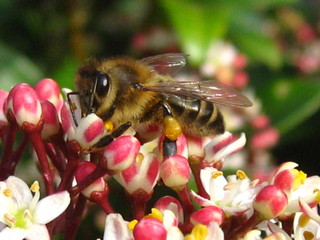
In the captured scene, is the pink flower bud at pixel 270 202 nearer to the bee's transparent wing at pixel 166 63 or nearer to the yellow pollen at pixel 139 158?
the yellow pollen at pixel 139 158

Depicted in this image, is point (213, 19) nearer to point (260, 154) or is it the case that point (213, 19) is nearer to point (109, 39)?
point (260, 154)

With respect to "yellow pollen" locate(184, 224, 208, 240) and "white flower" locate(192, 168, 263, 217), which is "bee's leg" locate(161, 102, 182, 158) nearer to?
"white flower" locate(192, 168, 263, 217)

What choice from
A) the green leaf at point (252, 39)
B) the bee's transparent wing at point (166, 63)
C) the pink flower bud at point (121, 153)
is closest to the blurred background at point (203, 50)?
the green leaf at point (252, 39)

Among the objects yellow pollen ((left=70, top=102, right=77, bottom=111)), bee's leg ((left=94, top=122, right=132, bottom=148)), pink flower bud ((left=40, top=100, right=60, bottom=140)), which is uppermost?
yellow pollen ((left=70, top=102, right=77, bottom=111))

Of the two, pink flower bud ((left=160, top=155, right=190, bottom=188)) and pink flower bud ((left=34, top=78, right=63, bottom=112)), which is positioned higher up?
pink flower bud ((left=34, top=78, right=63, bottom=112))

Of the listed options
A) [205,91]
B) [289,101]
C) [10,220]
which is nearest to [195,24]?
[289,101]

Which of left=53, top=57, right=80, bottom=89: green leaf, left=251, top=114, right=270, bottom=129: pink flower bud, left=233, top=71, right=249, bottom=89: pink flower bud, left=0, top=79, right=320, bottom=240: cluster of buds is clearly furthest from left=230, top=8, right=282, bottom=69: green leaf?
left=0, top=79, right=320, bottom=240: cluster of buds

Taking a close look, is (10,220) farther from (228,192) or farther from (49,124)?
(228,192)

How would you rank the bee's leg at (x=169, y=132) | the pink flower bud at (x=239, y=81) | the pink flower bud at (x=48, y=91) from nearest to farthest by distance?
the bee's leg at (x=169, y=132)
the pink flower bud at (x=48, y=91)
the pink flower bud at (x=239, y=81)
